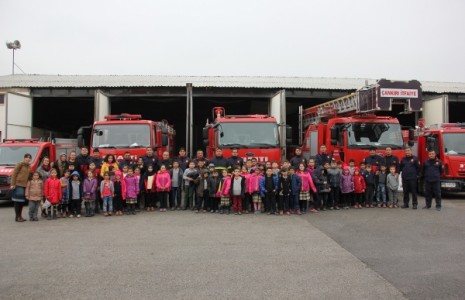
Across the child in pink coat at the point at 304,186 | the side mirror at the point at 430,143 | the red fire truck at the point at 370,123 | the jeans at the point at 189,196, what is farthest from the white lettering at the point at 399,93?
the jeans at the point at 189,196

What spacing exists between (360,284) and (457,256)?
2.17 meters

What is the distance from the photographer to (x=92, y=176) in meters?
10.3

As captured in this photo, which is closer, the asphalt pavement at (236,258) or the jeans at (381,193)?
the asphalt pavement at (236,258)

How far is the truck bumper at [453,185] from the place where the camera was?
12845 mm

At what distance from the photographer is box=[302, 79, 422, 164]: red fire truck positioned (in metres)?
11.9

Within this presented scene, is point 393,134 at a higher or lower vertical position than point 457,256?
higher

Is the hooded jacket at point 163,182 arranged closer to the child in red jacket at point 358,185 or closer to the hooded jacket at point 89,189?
the hooded jacket at point 89,189

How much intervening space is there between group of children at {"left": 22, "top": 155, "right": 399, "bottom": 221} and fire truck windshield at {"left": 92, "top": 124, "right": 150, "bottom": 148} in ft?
4.97

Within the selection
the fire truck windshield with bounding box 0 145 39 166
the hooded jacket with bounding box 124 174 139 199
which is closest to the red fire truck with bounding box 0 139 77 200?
the fire truck windshield with bounding box 0 145 39 166

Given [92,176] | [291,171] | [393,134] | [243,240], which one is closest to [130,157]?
[92,176]

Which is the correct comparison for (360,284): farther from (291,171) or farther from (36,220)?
(36,220)

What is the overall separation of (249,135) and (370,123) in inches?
155

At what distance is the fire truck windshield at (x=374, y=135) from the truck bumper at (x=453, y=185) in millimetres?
2086

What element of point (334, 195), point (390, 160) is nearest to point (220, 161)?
point (334, 195)
